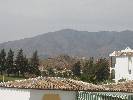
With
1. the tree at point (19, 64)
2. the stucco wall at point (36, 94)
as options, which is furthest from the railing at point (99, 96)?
the tree at point (19, 64)

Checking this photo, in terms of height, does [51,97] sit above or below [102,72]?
below

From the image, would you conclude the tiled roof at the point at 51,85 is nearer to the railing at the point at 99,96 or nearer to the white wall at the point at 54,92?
the white wall at the point at 54,92

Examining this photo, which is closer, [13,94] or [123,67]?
[13,94]

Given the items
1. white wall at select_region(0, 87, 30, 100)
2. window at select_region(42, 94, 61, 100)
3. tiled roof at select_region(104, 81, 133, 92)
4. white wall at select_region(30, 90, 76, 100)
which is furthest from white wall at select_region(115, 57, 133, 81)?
window at select_region(42, 94, 61, 100)

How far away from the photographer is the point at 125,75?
59688 millimetres

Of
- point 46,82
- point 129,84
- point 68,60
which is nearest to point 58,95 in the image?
point 46,82

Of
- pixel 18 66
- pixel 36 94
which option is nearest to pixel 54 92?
pixel 36 94

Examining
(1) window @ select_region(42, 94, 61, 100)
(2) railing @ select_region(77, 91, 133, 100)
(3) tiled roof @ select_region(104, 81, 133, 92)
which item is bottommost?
(1) window @ select_region(42, 94, 61, 100)

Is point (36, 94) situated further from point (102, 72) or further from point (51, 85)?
point (102, 72)

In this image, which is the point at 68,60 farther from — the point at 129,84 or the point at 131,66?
the point at 129,84

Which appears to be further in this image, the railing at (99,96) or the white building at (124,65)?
the white building at (124,65)

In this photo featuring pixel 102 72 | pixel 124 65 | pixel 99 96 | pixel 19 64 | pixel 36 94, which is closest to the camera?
pixel 99 96

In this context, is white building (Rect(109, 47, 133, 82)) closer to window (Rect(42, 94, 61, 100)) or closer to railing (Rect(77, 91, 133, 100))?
window (Rect(42, 94, 61, 100))

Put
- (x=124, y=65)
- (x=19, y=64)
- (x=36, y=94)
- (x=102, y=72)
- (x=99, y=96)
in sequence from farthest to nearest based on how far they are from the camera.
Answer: (x=19, y=64) < (x=102, y=72) < (x=124, y=65) < (x=36, y=94) < (x=99, y=96)
